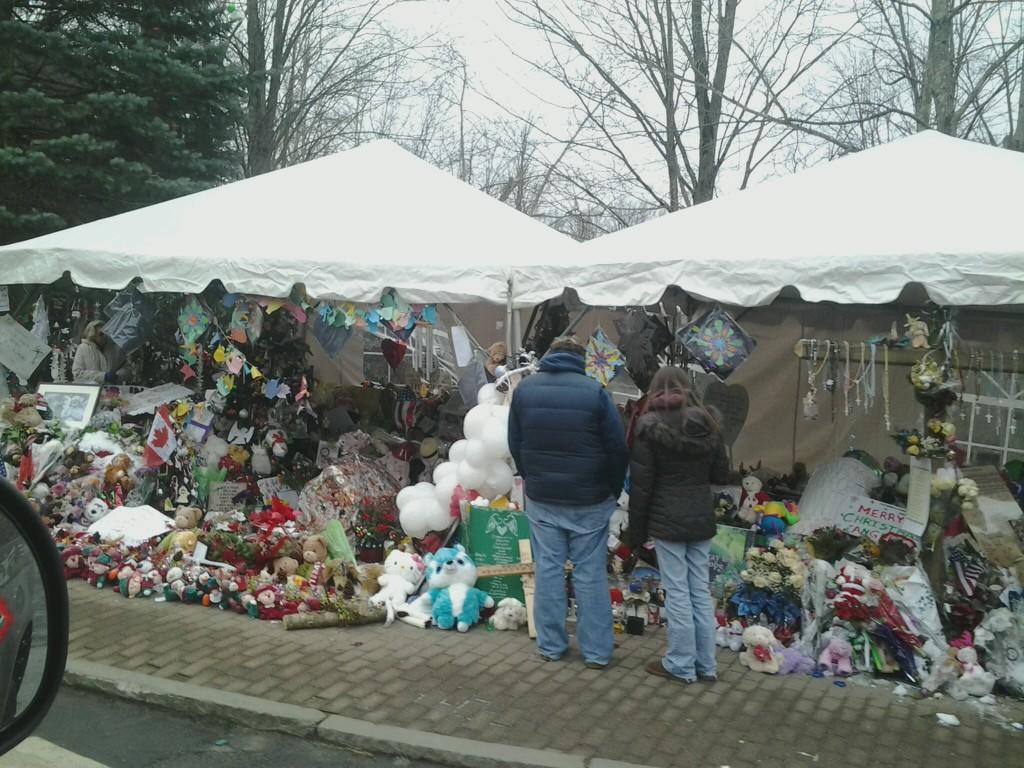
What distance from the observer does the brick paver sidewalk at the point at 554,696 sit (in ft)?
13.4

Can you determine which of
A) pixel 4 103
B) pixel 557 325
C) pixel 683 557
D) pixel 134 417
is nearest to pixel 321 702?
pixel 683 557

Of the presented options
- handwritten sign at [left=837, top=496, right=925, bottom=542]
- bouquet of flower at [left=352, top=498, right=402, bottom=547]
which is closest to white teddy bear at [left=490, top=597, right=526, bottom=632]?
bouquet of flower at [left=352, top=498, right=402, bottom=547]

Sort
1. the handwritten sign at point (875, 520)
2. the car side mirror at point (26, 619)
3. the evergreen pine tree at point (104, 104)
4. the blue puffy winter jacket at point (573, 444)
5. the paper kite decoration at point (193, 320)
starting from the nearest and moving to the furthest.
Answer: the car side mirror at point (26, 619), the blue puffy winter jacket at point (573, 444), the handwritten sign at point (875, 520), the paper kite decoration at point (193, 320), the evergreen pine tree at point (104, 104)

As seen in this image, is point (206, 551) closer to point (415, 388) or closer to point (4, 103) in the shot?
point (415, 388)

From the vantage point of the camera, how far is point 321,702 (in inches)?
177

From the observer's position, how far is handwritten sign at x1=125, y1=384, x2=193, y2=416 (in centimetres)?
823

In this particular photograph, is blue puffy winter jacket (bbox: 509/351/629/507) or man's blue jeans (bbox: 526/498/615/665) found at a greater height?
blue puffy winter jacket (bbox: 509/351/629/507)

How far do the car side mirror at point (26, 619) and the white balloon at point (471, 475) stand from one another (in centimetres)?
393

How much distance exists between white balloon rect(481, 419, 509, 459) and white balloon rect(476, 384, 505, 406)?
351mm

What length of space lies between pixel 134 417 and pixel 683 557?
5739 mm

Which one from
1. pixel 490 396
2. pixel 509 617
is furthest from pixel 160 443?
pixel 509 617

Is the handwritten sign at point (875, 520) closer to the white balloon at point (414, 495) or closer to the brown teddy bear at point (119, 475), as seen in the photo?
the white balloon at point (414, 495)

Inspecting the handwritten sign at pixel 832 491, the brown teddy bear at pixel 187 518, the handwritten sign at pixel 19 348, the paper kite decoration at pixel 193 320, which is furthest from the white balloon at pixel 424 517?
the handwritten sign at pixel 19 348

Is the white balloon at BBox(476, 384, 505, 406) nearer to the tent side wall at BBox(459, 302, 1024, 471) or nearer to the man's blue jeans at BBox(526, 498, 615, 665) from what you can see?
the man's blue jeans at BBox(526, 498, 615, 665)
